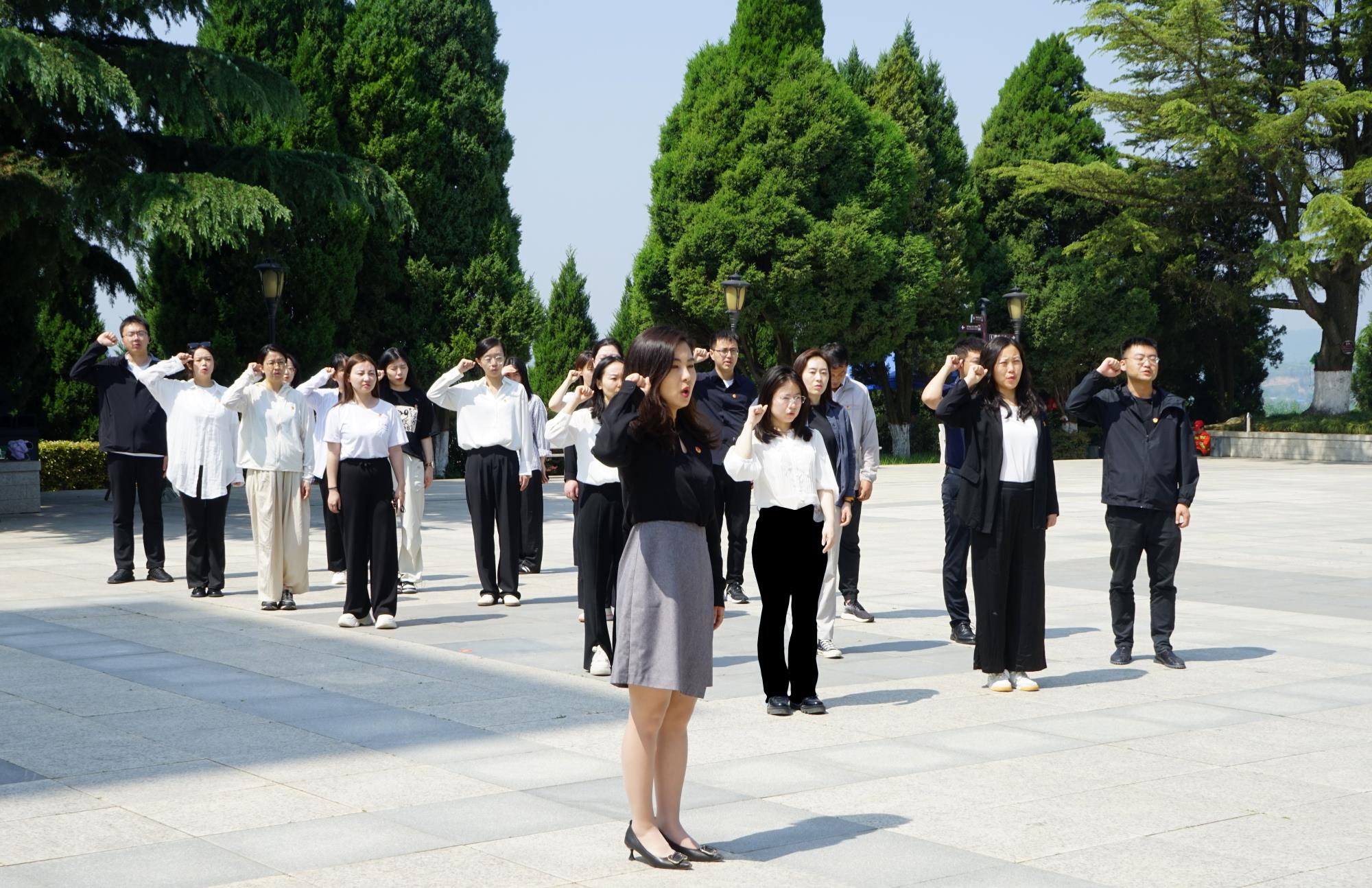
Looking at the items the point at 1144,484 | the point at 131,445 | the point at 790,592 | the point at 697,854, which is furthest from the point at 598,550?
the point at 131,445

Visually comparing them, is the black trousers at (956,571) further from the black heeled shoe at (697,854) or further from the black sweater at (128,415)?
the black sweater at (128,415)

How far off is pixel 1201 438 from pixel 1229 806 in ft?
113

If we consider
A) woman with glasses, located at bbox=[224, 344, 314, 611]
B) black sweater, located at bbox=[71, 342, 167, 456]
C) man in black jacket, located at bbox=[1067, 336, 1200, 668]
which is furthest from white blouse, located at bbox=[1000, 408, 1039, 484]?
black sweater, located at bbox=[71, 342, 167, 456]

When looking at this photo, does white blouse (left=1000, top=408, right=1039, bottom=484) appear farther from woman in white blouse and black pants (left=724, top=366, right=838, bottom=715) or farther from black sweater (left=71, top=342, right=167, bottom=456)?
black sweater (left=71, top=342, right=167, bottom=456)

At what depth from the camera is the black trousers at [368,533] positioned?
29.5ft

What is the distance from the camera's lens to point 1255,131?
3369 centimetres

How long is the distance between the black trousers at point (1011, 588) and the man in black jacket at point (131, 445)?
23.0 ft

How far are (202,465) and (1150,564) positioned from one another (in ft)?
22.1

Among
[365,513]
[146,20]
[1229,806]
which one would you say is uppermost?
[146,20]

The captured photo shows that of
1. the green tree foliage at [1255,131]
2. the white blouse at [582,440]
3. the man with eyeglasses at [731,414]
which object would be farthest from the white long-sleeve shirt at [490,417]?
the green tree foliage at [1255,131]

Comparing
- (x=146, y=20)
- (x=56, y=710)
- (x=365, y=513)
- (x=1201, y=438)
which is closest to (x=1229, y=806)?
(x=56, y=710)

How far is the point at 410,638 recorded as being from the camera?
873 cm

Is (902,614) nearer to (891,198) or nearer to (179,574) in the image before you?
(179,574)

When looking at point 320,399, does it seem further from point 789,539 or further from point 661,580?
point 661,580
